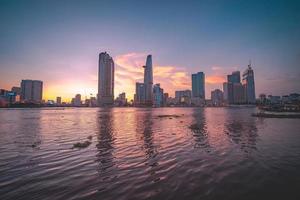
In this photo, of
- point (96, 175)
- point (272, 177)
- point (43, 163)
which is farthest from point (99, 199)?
point (272, 177)

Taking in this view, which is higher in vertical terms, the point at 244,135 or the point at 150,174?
the point at 150,174

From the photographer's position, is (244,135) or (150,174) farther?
(244,135)

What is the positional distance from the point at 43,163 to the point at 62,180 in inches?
221

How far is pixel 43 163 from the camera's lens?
16984 millimetres

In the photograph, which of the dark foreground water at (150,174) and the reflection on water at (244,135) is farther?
the reflection on water at (244,135)

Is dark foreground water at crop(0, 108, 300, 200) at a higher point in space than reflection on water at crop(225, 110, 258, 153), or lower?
higher

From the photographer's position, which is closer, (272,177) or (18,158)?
(272,177)

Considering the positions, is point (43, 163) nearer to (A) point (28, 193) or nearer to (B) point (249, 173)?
(A) point (28, 193)

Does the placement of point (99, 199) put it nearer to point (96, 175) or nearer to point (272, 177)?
point (96, 175)

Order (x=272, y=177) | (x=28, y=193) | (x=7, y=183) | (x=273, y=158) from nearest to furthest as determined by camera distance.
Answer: (x=28, y=193) → (x=7, y=183) → (x=272, y=177) → (x=273, y=158)

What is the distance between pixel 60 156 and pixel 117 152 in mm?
6259

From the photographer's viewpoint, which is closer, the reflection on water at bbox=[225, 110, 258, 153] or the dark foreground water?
the dark foreground water

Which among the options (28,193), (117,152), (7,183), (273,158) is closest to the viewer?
(28,193)

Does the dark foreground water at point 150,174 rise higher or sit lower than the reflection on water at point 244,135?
higher
